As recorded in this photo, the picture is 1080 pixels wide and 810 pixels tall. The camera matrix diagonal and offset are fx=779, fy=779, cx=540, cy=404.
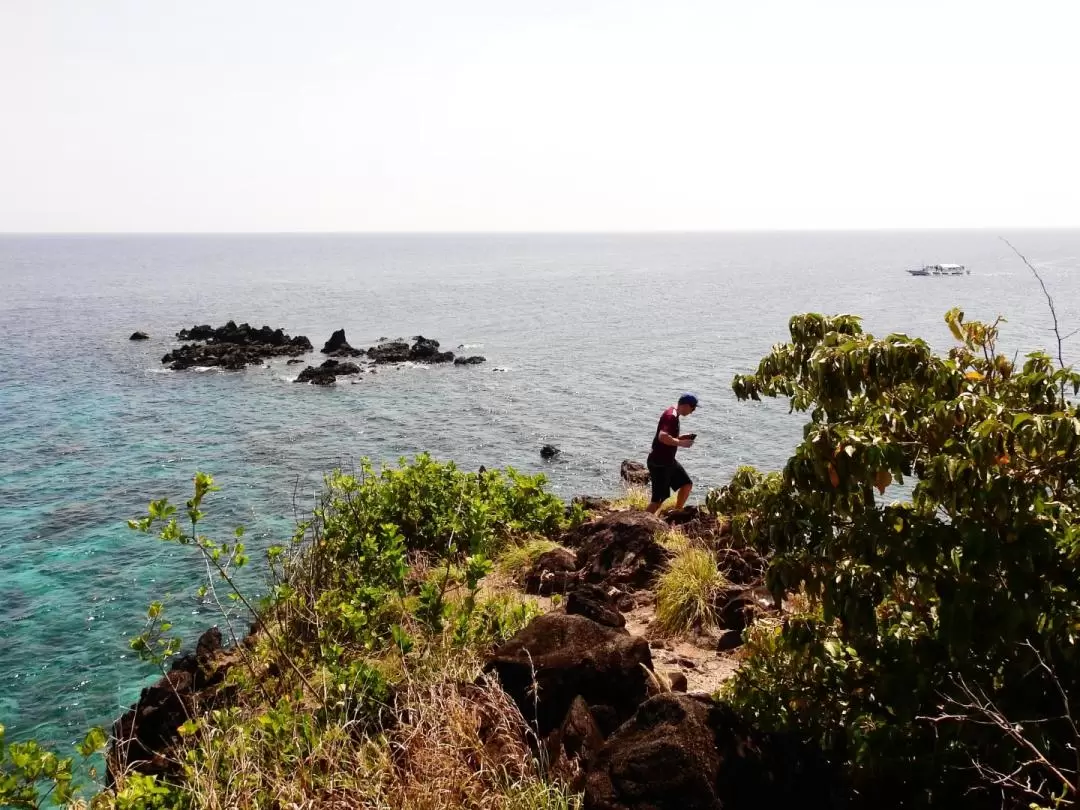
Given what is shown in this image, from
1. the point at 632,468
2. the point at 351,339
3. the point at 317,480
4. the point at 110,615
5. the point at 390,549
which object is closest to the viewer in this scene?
the point at 390,549

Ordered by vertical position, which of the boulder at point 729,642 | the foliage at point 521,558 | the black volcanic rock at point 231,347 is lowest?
the black volcanic rock at point 231,347

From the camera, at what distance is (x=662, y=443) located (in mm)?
12359

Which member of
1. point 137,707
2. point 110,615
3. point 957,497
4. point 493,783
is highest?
point 957,497

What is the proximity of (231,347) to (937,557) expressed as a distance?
46.6 metres

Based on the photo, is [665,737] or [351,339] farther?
[351,339]

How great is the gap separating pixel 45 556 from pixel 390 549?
41.9 feet

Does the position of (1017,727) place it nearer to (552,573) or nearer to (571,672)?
(571,672)

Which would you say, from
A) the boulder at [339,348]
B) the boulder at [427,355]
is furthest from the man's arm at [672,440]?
the boulder at [339,348]

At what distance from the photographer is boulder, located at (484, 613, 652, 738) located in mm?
6391

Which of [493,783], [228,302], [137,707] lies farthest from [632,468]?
[228,302]

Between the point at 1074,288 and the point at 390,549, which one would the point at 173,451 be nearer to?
the point at 390,549

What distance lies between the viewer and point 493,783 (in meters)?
5.36

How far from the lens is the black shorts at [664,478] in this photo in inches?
503

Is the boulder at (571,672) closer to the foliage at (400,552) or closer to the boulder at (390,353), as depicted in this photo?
the foliage at (400,552)
